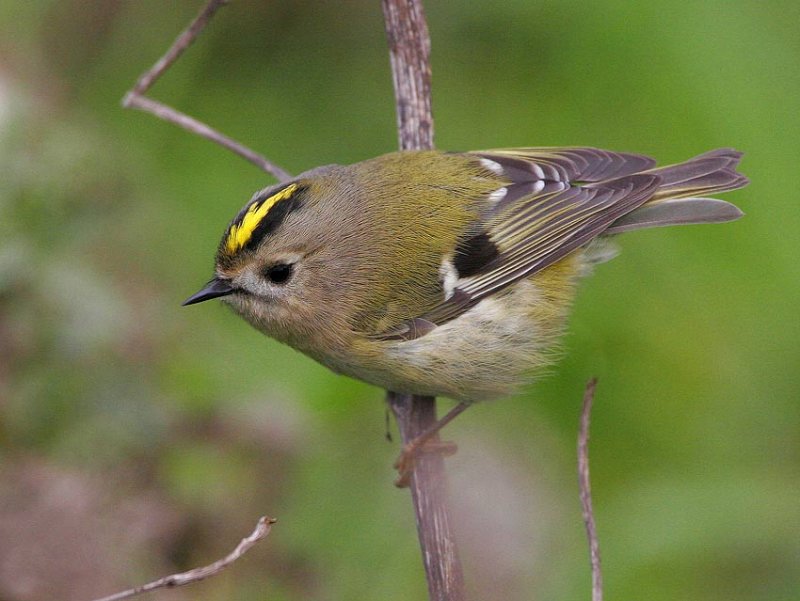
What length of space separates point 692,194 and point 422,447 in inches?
41.0

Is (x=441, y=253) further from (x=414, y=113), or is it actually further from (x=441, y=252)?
(x=414, y=113)

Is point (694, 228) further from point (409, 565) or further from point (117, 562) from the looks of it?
point (117, 562)

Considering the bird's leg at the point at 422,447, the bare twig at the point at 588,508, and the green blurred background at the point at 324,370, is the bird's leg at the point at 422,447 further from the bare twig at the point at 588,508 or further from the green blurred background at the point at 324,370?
the bare twig at the point at 588,508

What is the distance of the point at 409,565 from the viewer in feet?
8.80

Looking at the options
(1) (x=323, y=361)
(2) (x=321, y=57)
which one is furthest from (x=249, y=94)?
(1) (x=323, y=361)

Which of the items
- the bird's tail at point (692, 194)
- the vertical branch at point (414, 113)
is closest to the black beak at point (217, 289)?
the vertical branch at point (414, 113)

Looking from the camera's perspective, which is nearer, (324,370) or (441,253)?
(441,253)

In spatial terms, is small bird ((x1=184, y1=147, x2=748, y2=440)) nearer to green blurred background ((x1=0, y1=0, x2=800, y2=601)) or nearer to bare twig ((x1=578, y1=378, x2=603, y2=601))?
green blurred background ((x1=0, y1=0, x2=800, y2=601))

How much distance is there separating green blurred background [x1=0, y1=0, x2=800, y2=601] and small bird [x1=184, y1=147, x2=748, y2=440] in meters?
0.26

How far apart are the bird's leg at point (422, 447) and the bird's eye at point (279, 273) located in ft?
1.75

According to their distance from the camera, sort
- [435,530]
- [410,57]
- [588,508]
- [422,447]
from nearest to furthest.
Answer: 1. [588,508]
2. [435,530]
3. [422,447]
4. [410,57]

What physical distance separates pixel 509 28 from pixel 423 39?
1.22 m

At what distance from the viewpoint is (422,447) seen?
263cm

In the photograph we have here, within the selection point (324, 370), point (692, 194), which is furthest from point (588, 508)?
point (324, 370)
